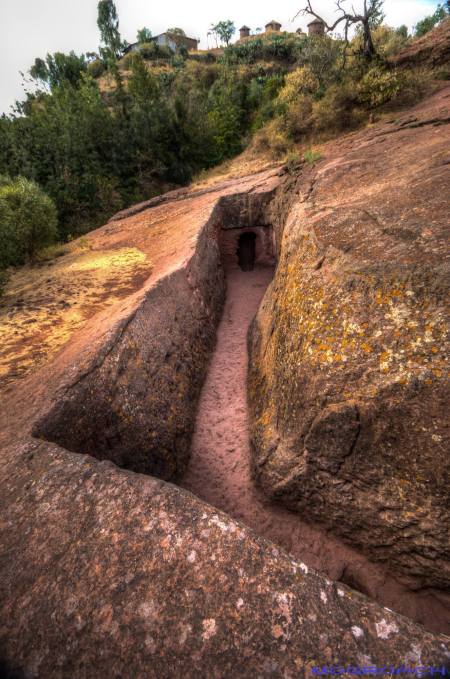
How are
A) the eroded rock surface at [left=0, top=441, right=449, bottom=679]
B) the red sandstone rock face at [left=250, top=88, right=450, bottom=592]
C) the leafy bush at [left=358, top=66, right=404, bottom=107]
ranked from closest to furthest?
the eroded rock surface at [left=0, top=441, right=449, bottom=679], the red sandstone rock face at [left=250, top=88, right=450, bottom=592], the leafy bush at [left=358, top=66, right=404, bottom=107]

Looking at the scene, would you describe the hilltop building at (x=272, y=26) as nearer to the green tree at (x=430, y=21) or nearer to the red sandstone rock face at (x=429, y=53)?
the green tree at (x=430, y=21)

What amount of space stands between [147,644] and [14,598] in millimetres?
893

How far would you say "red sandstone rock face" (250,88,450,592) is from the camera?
265cm

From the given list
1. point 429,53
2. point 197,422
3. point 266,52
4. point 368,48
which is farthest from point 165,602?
point 266,52

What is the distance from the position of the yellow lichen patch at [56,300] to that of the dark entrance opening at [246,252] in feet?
11.6

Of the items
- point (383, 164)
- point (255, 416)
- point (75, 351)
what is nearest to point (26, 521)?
→ point (75, 351)

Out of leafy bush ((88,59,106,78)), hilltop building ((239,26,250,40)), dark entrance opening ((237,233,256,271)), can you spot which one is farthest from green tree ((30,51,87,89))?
dark entrance opening ((237,233,256,271))

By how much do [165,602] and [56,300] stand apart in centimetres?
570

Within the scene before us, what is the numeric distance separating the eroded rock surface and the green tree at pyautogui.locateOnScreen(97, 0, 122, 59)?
70471 mm

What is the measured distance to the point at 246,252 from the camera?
989cm

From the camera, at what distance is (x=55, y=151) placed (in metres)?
18.3

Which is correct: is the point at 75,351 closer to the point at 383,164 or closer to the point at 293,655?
the point at 293,655

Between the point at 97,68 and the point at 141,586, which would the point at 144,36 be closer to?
the point at 97,68

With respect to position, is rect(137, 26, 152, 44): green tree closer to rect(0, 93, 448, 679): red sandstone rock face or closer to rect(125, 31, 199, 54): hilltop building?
rect(125, 31, 199, 54): hilltop building
